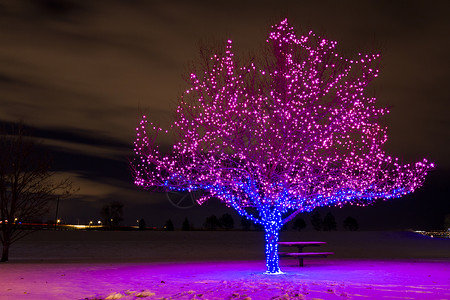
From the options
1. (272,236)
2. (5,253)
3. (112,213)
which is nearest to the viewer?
(272,236)

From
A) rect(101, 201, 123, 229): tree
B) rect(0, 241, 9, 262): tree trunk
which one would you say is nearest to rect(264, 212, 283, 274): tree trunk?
rect(0, 241, 9, 262): tree trunk

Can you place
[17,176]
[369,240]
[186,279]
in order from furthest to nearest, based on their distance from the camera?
[369,240] < [17,176] < [186,279]

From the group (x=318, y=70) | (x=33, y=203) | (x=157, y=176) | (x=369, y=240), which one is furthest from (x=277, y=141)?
(x=369, y=240)

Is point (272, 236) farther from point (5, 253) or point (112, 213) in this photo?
point (112, 213)

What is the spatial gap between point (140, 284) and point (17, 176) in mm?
11866

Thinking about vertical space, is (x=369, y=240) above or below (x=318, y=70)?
below

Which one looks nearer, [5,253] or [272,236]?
[272,236]

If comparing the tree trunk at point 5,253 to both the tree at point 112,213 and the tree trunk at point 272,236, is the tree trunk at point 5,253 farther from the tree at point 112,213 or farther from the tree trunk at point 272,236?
the tree at point 112,213

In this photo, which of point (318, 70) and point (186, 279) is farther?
point (318, 70)

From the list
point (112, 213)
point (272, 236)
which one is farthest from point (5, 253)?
point (112, 213)

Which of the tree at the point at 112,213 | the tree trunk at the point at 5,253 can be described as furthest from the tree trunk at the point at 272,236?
the tree at the point at 112,213

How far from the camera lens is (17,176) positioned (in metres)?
21.0

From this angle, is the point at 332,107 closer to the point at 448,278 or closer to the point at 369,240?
the point at 448,278

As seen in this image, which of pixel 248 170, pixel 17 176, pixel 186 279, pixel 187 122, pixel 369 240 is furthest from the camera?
pixel 369 240
